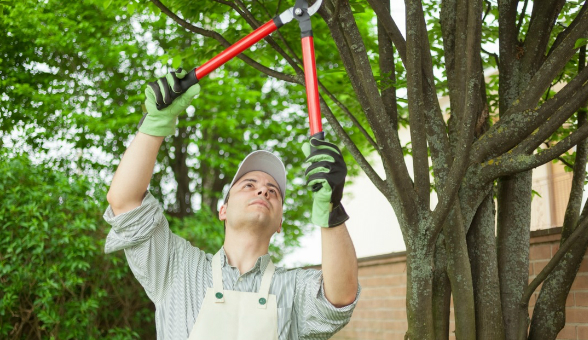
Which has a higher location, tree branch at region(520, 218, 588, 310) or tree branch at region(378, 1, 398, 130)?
tree branch at region(378, 1, 398, 130)

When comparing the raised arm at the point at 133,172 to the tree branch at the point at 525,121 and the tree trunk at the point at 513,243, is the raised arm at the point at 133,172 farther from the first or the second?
the tree trunk at the point at 513,243

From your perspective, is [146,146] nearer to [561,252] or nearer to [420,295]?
[420,295]

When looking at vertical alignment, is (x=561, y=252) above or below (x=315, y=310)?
above

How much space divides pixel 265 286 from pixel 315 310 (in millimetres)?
195

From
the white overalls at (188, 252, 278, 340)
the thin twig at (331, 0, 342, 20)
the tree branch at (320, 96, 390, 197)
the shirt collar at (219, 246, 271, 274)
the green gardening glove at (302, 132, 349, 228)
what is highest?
the thin twig at (331, 0, 342, 20)

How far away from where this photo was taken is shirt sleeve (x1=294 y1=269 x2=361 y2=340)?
2146mm

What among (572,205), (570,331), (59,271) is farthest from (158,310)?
(59,271)

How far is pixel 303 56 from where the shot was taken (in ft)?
7.01

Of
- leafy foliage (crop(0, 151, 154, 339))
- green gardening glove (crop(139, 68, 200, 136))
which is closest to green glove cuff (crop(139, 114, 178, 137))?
green gardening glove (crop(139, 68, 200, 136))

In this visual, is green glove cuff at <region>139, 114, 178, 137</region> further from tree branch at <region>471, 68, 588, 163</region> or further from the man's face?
tree branch at <region>471, 68, 588, 163</region>

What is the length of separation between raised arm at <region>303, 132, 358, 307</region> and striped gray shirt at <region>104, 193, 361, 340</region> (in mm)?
105

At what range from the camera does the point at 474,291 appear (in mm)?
2914

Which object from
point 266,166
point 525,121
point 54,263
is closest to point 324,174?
point 266,166

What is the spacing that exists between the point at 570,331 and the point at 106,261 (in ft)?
15.6
